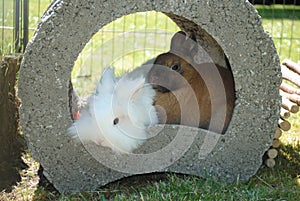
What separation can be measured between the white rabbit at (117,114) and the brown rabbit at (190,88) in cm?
26

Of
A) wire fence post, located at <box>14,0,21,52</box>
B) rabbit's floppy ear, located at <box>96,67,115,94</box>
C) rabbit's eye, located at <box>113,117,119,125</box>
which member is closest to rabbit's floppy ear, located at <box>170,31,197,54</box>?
rabbit's floppy ear, located at <box>96,67,115,94</box>

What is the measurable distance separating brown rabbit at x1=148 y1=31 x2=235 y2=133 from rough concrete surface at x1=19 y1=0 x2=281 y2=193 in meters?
0.22

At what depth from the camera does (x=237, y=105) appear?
11.0 ft

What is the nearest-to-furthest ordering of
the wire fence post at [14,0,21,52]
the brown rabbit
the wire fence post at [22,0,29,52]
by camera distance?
1. the brown rabbit
2. the wire fence post at [14,0,21,52]
3. the wire fence post at [22,0,29,52]

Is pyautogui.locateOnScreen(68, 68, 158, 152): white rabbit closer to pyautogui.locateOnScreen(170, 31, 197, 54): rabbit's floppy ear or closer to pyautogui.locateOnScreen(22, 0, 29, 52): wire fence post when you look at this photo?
pyautogui.locateOnScreen(170, 31, 197, 54): rabbit's floppy ear

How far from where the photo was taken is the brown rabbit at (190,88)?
11.7ft

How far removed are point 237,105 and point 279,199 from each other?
1.94ft

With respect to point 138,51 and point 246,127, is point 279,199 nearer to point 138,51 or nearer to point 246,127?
point 246,127

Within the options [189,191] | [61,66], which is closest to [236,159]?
[189,191]

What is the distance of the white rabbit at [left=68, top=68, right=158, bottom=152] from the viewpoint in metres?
3.11

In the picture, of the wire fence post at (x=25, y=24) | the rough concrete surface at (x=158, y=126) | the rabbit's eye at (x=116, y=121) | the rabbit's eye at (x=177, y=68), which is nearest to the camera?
the rough concrete surface at (x=158, y=126)

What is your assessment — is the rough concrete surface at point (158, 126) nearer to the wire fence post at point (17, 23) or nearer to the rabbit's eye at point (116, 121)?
the rabbit's eye at point (116, 121)

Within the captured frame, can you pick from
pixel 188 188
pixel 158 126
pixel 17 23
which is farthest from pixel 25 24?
pixel 188 188

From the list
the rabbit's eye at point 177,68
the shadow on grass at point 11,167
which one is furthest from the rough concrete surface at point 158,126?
the rabbit's eye at point 177,68
